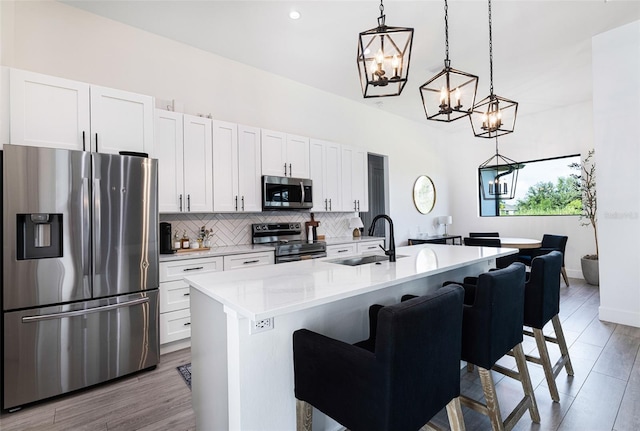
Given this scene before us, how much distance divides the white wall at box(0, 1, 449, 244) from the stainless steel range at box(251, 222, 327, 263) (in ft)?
4.64

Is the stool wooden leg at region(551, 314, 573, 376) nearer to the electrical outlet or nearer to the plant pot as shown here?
the electrical outlet

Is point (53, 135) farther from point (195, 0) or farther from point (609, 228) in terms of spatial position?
point (609, 228)

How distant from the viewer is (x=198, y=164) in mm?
3385

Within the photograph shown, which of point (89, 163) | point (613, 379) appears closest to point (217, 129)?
point (89, 163)

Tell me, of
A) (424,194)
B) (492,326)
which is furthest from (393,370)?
(424,194)

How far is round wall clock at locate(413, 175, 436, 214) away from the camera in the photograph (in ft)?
22.0

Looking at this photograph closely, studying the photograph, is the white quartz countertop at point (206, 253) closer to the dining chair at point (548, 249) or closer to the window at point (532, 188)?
the dining chair at point (548, 249)

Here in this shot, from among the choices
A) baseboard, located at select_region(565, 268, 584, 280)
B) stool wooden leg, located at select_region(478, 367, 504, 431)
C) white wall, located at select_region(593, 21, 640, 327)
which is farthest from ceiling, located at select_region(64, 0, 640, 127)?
baseboard, located at select_region(565, 268, 584, 280)

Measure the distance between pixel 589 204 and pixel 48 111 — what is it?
7284mm

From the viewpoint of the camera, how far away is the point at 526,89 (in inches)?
199

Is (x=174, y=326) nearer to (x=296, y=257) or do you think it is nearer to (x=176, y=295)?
(x=176, y=295)

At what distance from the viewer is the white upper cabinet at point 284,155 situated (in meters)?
3.97

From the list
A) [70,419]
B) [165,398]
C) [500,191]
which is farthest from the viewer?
[500,191]

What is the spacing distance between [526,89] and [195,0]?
197 inches
